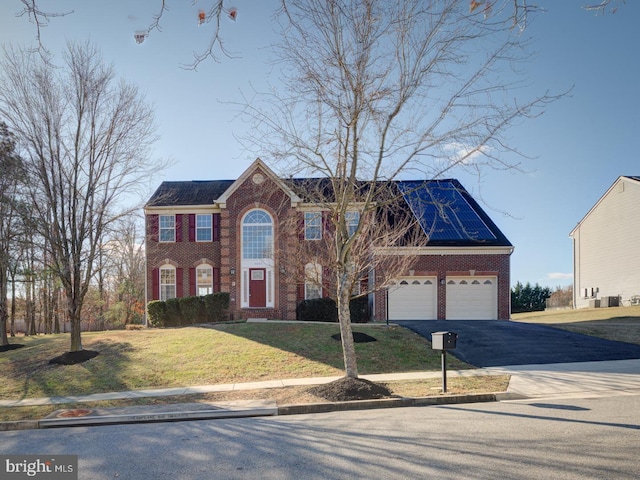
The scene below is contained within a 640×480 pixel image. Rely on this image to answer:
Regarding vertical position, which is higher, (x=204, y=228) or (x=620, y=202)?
(x=620, y=202)

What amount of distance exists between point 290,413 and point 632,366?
9.15m

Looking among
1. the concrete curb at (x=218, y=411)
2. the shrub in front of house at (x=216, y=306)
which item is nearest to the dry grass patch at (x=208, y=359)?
the concrete curb at (x=218, y=411)

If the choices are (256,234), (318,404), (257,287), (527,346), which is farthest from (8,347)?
(527,346)

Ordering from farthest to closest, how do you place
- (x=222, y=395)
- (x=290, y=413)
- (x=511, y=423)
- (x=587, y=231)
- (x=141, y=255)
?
(x=141, y=255) → (x=587, y=231) → (x=222, y=395) → (x=290, y=413) → (x=511, y=423)

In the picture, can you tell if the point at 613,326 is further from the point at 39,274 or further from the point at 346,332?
the point at 39,274

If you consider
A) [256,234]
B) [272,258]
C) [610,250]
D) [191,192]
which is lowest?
[272,258]

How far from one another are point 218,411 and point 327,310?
556 inches

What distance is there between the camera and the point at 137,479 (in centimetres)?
533

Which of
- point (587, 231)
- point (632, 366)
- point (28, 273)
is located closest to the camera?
point (632, 366)

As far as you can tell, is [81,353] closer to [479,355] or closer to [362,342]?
[362,342]

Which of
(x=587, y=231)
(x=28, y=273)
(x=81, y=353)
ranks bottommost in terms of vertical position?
(x=81, y=353)

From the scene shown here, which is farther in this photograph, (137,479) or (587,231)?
(587,231)

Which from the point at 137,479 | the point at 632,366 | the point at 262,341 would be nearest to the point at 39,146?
the point at 262,341

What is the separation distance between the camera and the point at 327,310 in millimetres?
Result: 23312
